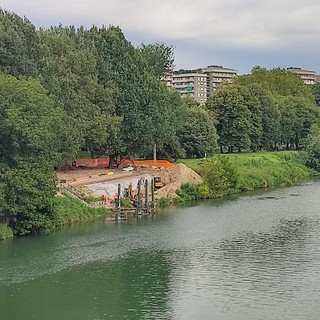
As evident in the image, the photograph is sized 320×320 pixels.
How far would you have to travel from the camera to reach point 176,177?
69.6 meters

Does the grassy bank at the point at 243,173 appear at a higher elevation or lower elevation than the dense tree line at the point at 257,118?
lower

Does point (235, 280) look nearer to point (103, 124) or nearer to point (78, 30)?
point (103, 124)

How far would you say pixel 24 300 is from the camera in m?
33.7

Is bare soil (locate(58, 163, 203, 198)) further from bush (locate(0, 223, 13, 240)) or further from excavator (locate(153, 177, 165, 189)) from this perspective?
bush (locate(0, 223, 13, 240))

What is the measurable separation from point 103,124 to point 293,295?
36223 mm

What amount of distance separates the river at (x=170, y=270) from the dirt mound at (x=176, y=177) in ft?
33.3

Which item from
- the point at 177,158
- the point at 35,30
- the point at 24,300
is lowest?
the point at 24,300

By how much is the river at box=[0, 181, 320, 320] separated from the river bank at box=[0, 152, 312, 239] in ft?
6.21

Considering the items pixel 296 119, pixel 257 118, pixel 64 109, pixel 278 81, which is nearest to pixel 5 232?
pixel 64 109

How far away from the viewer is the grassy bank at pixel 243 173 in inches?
2773

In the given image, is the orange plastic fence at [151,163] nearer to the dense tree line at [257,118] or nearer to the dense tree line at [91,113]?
the dense tree line at [91,113]

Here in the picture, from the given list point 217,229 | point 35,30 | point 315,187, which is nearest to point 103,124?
point 35,30

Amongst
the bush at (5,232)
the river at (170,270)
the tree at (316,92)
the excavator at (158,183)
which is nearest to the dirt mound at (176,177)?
the excavator at (158,183)

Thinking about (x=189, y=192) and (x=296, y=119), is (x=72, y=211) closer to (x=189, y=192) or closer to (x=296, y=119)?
(x=189, y=192)
